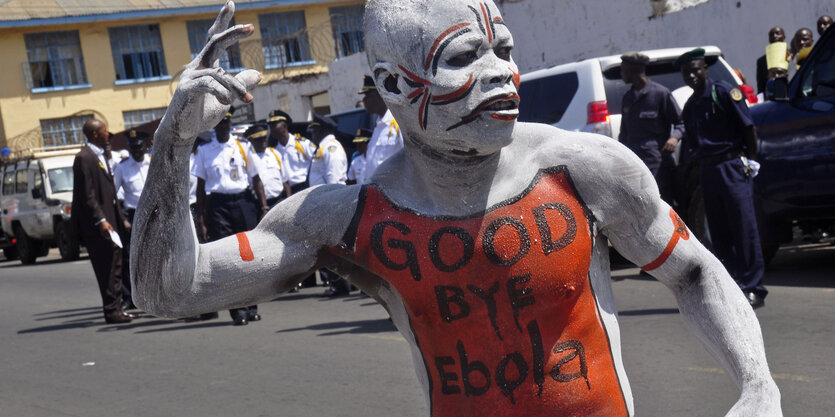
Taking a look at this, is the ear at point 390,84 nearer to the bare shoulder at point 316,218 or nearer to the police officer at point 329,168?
the bare shoulder at point 316,218

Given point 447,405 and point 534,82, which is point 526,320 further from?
point 534,82

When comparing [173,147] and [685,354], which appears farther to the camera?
[685,354]

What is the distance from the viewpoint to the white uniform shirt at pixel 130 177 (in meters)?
10.0

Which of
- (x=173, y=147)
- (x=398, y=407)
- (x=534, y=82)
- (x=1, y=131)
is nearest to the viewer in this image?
(x=173, y=147)

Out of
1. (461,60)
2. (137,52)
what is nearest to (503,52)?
(461,60)

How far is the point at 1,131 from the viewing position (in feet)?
120

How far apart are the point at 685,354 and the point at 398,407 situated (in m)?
1.80

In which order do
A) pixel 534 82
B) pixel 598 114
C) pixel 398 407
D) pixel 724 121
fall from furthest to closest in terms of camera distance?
pixel 534 82 < pixel 598 114 < pixel 724 121 < pixel 398 407

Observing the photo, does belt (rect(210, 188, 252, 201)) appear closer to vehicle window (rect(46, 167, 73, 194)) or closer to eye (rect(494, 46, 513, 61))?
eye (rect(494, 46, 513, 61))

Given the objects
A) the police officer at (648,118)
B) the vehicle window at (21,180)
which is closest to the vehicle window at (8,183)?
the vehicle window at (21,180)

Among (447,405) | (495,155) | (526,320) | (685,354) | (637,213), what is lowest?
(685,354)

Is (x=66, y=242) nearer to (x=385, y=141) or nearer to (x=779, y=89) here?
(x=385, y=141)

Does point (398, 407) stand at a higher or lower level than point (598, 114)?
lower

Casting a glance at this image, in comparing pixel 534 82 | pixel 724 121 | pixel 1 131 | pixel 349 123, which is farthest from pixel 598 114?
pixel 1 131
